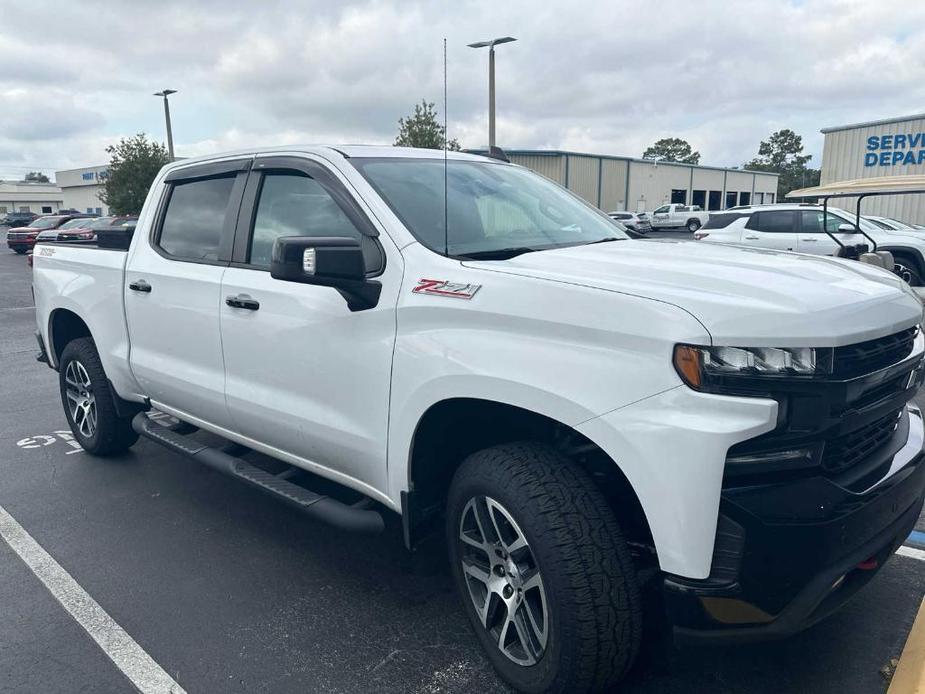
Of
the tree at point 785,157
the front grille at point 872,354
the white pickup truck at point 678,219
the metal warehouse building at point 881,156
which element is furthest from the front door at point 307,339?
the tree at point 785,157

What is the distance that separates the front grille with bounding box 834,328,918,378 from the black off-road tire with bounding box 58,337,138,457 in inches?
172

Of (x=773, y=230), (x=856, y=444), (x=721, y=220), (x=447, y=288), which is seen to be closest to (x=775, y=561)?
(x=856, y=444)

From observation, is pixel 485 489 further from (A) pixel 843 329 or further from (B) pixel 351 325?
(A) pixel 843 329

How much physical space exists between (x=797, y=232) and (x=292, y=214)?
13.7 meters

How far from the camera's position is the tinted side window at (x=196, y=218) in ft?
12.6

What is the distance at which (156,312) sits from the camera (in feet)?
13.4

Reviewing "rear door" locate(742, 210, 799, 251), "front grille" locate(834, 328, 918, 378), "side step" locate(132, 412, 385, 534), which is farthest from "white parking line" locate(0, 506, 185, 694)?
"rear door" locate(742, 210, 799, 251)

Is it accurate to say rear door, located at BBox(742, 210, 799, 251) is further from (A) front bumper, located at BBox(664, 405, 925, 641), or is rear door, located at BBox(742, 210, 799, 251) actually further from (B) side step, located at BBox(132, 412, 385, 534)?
(A) front bumper, located at BBox(664, 405, 925, 641)

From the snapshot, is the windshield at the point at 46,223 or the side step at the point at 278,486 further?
the windshield at the point at 46,223

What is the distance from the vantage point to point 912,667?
2.61 meters

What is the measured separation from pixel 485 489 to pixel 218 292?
186cm

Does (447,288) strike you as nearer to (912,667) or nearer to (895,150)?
(912,667)

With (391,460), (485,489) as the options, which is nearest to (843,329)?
(485,489)

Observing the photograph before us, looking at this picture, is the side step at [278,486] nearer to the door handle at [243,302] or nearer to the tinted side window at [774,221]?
the door handle at [243,302]
